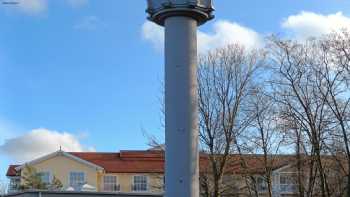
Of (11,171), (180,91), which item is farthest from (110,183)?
(180,91)

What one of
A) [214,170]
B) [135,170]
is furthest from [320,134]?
[135,170]

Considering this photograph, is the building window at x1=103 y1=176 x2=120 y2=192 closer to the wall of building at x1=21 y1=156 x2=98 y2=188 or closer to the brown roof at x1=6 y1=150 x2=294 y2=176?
the brown roof at x1=6 y1=150 x2=294 y2=176

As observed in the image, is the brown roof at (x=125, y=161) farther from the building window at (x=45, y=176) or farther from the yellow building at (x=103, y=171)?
the building window at (x=45, y=176)

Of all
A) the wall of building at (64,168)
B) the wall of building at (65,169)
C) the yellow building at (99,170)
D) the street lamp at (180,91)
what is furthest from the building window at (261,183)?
the street lamp at (180,91)

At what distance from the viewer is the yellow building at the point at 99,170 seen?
59.1 meters

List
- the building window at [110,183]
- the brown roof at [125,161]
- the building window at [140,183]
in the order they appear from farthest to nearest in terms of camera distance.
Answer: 1. the brown roof at [125,161]
2. the building window at [110,183]
3. the building window at [140,183]

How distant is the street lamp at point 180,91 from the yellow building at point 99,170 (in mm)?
46993

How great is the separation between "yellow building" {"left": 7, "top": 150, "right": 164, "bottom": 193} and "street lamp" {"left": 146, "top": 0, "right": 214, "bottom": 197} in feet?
154

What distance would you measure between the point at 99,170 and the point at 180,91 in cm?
5005

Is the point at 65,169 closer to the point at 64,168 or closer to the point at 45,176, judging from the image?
the point at 64,168

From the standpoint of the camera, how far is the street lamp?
10.6 m

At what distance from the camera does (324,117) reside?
32.4 meters

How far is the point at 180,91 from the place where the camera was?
10.8 metres

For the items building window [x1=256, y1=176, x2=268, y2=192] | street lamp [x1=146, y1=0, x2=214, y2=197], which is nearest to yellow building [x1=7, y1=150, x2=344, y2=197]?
building window [x1=256, y1=176, x2=268, y2=192]
